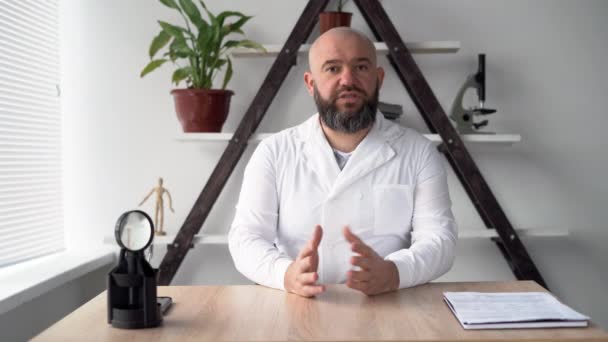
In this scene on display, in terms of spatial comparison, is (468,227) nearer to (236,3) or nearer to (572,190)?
(572,190)

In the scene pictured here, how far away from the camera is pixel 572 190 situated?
318 cm

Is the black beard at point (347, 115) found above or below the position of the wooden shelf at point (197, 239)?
above

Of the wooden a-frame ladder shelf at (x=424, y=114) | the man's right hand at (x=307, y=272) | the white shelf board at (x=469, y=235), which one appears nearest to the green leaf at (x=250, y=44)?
the wooden a-frame ladder shelf at (x=424, y=114)

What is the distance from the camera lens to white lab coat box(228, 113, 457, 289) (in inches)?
82.0

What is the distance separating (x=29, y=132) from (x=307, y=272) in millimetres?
1784

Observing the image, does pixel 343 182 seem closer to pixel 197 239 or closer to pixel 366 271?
pixel 366 271

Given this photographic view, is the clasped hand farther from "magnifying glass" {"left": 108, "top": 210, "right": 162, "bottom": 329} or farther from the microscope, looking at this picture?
the microscope

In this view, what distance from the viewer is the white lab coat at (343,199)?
6.84 feet

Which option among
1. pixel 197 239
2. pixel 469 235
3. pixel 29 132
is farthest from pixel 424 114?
pixel 29 132

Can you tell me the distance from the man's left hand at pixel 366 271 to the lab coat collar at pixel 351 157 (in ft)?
1.82

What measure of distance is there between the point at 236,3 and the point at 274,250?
5.49 ft

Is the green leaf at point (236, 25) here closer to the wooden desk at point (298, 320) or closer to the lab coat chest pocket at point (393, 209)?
the lab coat chest pocket at point (393, 209)

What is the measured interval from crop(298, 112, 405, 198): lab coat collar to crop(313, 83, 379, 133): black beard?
54 mm

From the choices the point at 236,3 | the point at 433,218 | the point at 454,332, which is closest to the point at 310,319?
the point at 454,332
